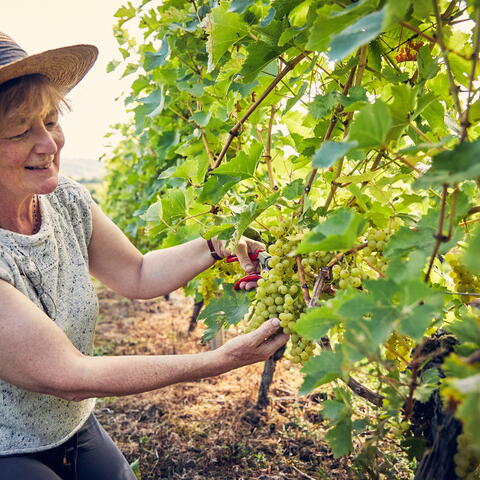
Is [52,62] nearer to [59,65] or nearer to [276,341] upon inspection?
[59,65]

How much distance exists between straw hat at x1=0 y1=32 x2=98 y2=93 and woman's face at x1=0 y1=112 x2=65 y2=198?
0.17m

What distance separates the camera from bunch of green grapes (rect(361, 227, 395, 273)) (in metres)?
1.19

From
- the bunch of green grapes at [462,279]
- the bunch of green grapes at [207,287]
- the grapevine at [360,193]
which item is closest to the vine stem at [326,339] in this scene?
the grapevine at [360,193]

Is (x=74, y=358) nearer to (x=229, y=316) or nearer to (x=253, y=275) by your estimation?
(x=229, y=316)

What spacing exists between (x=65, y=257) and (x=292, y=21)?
1.29 m

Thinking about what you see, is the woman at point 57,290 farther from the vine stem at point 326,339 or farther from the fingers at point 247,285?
the vine stem at point 326,339

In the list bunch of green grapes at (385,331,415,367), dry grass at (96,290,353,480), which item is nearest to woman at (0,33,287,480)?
bunch of green grapes at (385,331,415,367)

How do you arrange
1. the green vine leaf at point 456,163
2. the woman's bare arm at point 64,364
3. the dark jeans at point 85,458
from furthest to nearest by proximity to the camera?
the dark jeans at point 85,458
the woman's bare arm at point 64,364
the green vine leaf at point 456,163

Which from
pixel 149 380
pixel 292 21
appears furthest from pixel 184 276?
pixel 292 21

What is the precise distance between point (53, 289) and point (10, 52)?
2.86ft

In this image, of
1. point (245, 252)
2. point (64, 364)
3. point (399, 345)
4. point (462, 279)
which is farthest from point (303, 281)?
point (64, 364)

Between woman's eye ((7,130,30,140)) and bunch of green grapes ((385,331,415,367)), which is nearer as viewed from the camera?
bunch of green grapes ((385,331,415,367))

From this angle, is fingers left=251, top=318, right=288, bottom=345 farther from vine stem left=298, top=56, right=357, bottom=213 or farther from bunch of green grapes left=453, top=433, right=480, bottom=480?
bunch of green grapes left=453, top=433, right=480, bottom=480

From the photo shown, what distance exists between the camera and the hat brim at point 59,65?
5.42ft
